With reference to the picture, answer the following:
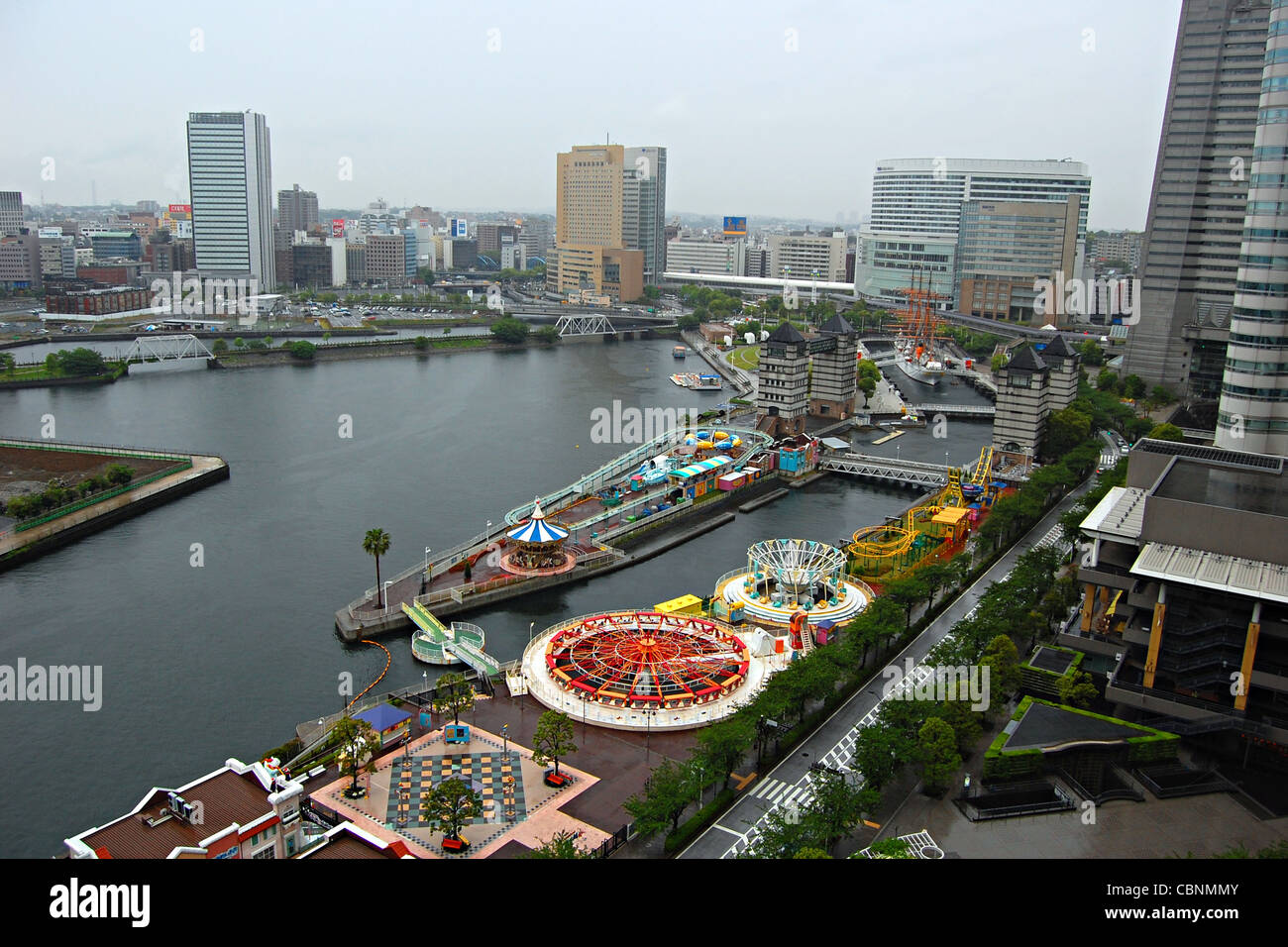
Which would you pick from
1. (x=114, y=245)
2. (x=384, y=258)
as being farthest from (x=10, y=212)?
(x=384, y=258)

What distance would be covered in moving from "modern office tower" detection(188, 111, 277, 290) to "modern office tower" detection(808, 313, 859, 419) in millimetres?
47682

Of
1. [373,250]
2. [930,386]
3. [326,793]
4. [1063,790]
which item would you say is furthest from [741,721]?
[373,250]

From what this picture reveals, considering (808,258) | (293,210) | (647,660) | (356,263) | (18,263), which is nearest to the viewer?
(647,660)

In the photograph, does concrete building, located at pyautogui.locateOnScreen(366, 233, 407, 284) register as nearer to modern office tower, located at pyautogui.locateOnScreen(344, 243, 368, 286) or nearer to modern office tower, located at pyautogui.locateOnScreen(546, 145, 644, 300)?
modern office tower, located at pyautogui.locateOnScreen(344, 243, 368, 286)

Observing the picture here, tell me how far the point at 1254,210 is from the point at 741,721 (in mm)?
18543

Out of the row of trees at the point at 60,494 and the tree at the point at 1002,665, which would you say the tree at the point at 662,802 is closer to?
the tree at the point at 1002,665

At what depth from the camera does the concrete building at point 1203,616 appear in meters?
13.5

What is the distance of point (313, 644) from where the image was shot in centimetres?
1881

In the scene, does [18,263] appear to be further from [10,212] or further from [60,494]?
[60,494]

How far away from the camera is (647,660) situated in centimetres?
1691

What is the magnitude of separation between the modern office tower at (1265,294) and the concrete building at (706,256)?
3127 inches

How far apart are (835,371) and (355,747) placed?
29237mm
